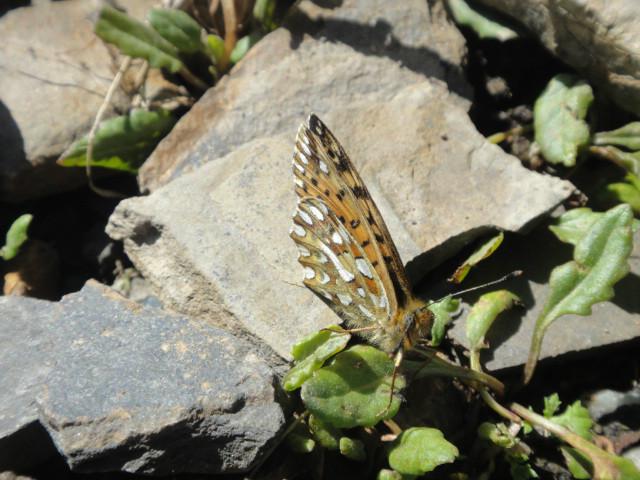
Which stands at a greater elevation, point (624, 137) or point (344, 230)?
point (624, 137)

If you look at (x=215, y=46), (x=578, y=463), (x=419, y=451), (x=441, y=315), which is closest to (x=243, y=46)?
(x=215, y=46)

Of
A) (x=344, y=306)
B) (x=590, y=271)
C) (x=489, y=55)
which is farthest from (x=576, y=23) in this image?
(x=344, y=306)

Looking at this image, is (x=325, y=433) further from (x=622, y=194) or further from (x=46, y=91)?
(x=46, y=91)

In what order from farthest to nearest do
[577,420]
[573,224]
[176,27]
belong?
1. [176,27]
2. [573,224]
3. [577,420]

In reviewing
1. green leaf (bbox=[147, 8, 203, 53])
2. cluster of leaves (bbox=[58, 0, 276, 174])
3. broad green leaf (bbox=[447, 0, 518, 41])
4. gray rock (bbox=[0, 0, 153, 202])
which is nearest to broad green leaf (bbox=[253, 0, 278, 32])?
cluster of leaves (bbox=[58, 0, 276, 174])

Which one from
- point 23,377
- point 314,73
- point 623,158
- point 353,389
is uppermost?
point 623,158

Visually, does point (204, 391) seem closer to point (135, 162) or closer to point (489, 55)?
point (135, 162)

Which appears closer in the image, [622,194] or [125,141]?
[622,194]

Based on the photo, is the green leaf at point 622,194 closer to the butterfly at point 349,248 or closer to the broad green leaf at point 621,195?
the broad green leaf at point 621,195
